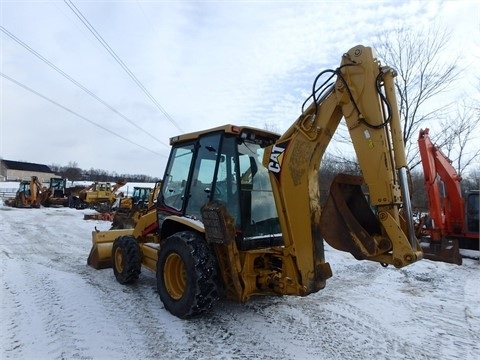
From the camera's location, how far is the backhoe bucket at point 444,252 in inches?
378

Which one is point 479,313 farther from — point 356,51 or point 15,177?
point 15,177

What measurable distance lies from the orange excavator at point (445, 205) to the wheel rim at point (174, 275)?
7.75 meters

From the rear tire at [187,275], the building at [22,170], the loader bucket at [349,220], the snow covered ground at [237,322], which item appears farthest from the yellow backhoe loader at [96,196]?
the building at [22,170]

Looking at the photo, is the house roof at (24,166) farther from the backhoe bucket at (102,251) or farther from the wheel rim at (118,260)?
the wheel rim at (118,260)

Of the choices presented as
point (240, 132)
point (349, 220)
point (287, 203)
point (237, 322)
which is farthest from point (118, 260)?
point (349, 220)

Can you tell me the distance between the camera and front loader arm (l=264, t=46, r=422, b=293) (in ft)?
11.8

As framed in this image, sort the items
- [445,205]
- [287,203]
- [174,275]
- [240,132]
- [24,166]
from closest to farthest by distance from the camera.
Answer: [287,203]
[240,132]
[174,275]
[445,205]
[24,166]

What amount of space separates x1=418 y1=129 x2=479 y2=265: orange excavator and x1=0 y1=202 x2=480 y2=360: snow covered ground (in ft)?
12.2

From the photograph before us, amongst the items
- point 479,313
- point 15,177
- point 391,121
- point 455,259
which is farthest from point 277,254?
point 15,177

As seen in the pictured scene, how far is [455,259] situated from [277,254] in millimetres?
7164

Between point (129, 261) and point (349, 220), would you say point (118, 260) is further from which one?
point (349, 220)

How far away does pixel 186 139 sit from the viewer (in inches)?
226

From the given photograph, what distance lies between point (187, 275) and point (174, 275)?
2.16ft

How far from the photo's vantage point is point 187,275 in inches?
→ 182
